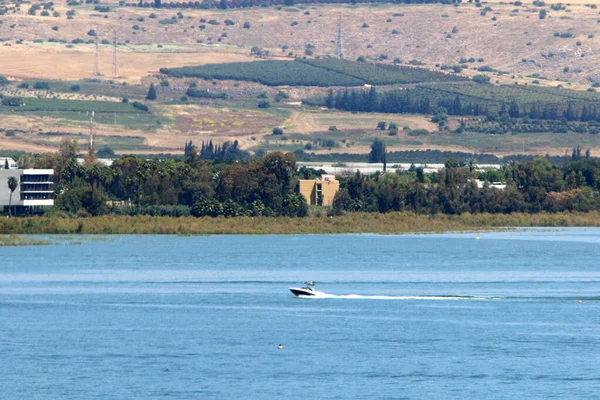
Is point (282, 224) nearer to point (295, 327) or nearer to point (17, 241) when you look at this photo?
point (17, 241)

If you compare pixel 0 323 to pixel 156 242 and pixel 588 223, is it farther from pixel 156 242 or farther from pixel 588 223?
pixel 588 223

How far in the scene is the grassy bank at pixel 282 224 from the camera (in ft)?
521

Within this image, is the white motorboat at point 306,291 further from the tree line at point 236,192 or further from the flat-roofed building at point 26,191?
the flat-roofed building at point 26,191

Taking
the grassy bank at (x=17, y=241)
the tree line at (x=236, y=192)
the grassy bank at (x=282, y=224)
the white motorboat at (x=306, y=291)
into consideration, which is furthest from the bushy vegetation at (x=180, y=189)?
the white motorboat at (x=306, y=291)

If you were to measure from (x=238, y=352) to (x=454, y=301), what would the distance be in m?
23.4

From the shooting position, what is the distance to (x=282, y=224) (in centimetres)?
17138

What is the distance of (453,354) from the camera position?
67.6 metres

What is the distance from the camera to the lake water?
60.6 meters

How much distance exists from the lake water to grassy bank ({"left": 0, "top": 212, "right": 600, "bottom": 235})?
31.7m

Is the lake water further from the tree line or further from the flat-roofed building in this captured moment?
the flat-roofed building

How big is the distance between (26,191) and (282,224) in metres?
34.6

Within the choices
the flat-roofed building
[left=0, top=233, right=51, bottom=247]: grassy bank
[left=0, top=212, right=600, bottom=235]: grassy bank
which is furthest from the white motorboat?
the flat-roofed building

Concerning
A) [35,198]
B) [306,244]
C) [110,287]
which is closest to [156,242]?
[306,244]

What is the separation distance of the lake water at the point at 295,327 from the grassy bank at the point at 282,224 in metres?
31.7
